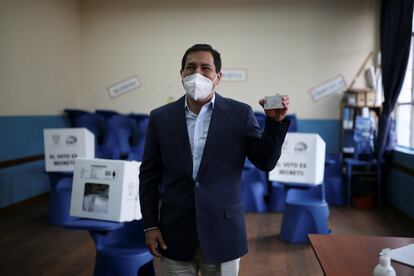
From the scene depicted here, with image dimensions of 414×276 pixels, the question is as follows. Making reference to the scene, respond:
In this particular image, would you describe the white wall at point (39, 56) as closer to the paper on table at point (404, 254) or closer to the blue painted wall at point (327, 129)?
the blue painted wall at point (327, 129)

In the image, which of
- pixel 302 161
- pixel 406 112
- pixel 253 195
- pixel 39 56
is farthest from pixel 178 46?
pixel 406 112

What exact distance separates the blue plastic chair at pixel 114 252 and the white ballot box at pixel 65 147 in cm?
198

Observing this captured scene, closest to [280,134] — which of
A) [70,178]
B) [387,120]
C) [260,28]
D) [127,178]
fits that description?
[127,178]

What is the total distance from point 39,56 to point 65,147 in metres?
2.02

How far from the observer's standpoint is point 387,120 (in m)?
5.34

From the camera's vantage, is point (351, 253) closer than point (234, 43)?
Yes

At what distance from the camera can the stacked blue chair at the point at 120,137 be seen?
5891 mm

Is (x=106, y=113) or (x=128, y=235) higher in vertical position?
(x=106, y=113)

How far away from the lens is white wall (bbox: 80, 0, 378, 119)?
246 inches

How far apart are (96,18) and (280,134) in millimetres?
6115

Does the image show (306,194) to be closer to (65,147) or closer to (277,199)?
(277,199)

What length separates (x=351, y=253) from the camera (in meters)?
1.59

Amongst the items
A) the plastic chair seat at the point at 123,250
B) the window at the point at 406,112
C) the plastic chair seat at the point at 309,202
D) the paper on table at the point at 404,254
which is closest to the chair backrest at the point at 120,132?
the plastic chair seat at the point at 309,202

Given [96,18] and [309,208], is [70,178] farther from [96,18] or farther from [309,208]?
[96,18]
